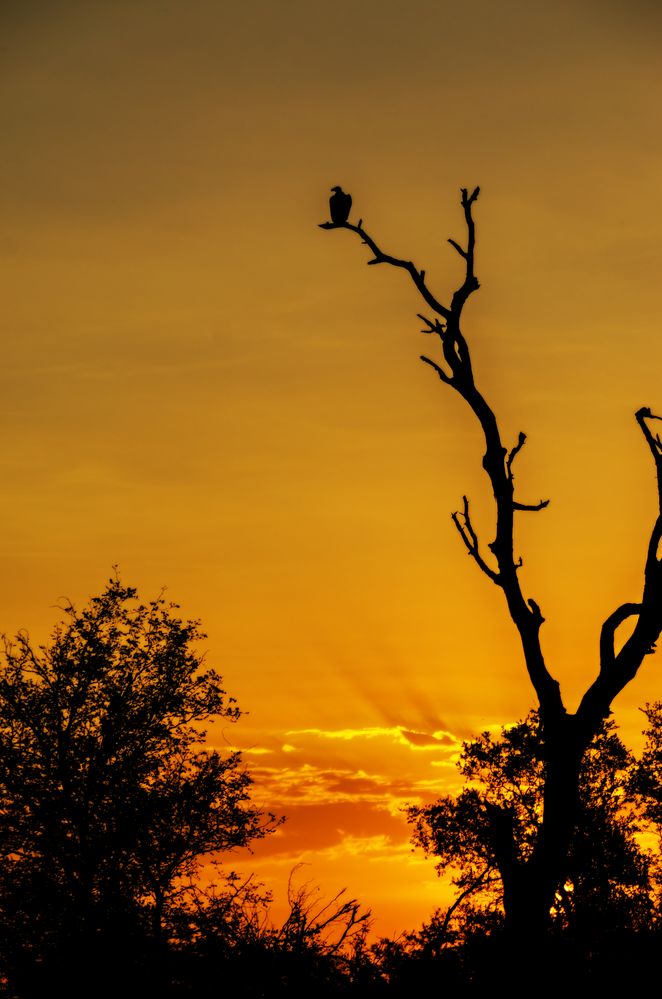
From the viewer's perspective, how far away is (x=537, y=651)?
660 inches

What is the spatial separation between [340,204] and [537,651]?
7698 mm

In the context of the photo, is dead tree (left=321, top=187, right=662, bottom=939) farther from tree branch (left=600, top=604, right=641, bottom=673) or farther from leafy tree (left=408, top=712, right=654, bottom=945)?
leafy tree (left=408, top=712, right=654, bottom=945)

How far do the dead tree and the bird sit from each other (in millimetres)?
760

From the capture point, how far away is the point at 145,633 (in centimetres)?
4147

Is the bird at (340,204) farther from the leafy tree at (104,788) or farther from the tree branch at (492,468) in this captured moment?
the leafy tree at (104,788)

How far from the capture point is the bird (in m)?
18.6

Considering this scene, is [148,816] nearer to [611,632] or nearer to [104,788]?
[104,788]

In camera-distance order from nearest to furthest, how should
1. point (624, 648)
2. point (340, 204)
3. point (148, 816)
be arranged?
point (624, 648) → point (340, 204) → point (148, 816)

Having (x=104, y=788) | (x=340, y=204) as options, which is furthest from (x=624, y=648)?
(x=104, y=788)

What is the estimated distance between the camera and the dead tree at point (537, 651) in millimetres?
15773

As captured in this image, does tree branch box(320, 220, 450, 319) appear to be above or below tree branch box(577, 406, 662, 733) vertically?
above

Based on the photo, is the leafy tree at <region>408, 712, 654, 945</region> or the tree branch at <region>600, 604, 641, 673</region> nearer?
the tree branch at <region>600, 604, 641, 673</region>

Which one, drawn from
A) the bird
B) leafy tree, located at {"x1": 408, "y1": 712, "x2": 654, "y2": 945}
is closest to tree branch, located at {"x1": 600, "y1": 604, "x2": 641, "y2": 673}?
the bird

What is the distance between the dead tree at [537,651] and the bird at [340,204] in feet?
2.49
